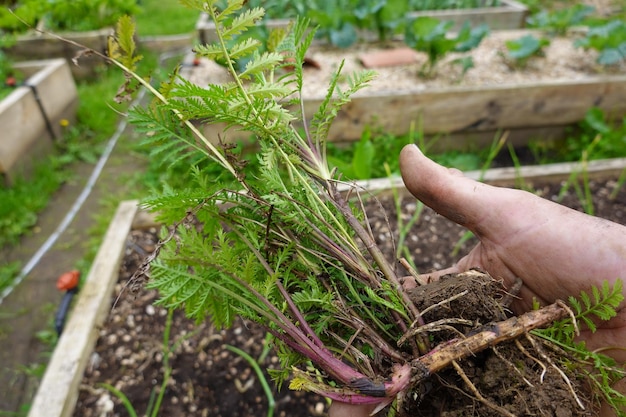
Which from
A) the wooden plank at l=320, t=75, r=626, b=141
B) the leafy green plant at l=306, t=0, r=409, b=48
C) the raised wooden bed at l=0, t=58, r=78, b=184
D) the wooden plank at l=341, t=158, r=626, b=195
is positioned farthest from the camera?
the leafy green plant at l=306, t=0, r=409, b=48

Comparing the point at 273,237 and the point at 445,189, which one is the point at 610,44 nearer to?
the point at 445,189

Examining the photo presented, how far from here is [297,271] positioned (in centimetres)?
133

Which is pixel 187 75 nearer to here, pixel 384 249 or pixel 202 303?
pixel 384 249

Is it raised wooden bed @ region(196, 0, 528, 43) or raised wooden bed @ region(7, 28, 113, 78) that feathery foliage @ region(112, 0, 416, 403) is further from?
raised wooden bed @ region(7, 28, 113, 78)

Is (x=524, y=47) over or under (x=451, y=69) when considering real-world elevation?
over

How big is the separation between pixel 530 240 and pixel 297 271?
0.79m

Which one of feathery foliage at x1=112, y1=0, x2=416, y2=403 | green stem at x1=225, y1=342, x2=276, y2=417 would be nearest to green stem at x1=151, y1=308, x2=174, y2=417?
green stem at x1=225, y1=342, x2=276, y2=417

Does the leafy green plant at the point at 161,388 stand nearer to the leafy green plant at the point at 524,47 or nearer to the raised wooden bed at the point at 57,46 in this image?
the leafy green plant at the point at 524,47

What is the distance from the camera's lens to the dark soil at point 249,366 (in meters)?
1.10

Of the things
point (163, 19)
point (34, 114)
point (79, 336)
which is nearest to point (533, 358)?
point (79, 336)

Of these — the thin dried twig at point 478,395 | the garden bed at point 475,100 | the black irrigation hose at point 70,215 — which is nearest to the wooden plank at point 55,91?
the black irrigation hose at point 70,215

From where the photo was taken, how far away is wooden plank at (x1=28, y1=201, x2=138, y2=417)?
176 centimetres

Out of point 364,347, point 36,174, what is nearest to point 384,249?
point 364,347

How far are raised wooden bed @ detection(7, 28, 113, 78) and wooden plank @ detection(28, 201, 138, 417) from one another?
149 inches
